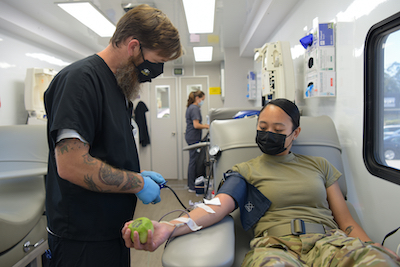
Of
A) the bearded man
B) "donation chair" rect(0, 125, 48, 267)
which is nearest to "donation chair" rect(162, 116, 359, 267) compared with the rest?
the bearded man

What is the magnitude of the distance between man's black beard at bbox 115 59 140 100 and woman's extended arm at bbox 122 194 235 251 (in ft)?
1.77

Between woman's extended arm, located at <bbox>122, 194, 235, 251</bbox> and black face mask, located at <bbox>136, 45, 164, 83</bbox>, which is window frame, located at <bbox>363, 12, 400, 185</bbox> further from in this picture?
black face mask, located at <bbox>136, 45, 164, 83</bbox>

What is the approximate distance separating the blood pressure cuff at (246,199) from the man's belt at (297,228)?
102mm

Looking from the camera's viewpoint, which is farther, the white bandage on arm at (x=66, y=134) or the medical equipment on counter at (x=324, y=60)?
the medical equipment on counter at (x=324, y=60)

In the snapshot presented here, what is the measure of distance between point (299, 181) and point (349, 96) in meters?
0.72

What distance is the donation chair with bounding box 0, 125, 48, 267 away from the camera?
1526 mm

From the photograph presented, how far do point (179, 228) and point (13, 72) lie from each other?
10.4ft

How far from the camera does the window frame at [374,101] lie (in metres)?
1.32

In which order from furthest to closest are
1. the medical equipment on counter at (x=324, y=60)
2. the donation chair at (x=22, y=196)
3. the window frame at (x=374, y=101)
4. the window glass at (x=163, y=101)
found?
the window glass at (x=163, y=101) → the medical equipment on counter at (x=324, y=60) → the donation chair at (x=22, y=196) → the window frame at (x=374, y=101)

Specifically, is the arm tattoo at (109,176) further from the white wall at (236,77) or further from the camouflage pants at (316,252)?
the white wall at (236,77)

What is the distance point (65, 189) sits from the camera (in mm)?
917

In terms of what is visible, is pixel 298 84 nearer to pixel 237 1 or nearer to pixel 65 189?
pixel 237 1

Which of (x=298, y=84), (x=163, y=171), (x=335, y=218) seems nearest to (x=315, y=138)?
(x=335, y=218)

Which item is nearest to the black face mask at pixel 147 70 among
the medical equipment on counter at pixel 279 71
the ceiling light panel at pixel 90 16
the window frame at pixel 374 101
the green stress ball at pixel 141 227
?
the green stress ball at pixel 141 227
